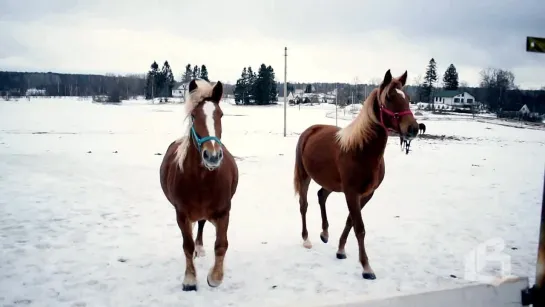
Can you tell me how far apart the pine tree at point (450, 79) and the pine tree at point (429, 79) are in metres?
2.71

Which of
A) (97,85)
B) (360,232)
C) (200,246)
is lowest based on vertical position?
(200,246)

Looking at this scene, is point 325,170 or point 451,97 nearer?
point 325,170

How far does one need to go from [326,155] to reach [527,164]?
10929 millimetres

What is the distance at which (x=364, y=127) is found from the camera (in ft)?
13.5

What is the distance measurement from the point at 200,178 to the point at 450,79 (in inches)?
2742

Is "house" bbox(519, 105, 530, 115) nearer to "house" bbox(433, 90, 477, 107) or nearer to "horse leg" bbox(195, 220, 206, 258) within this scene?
"horse leg" bbox(195, 220, 206, 258)

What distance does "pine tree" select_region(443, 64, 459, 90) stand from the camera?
2495 inches

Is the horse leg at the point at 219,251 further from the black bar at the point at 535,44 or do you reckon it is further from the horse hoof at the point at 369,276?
the black bar at the point at 535,44

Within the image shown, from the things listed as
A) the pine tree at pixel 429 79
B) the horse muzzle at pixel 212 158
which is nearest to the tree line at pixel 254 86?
the pine tree at pixel 429 79

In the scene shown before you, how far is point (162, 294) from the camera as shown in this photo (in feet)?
11.7

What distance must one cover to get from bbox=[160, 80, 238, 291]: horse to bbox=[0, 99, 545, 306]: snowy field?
0.39 m

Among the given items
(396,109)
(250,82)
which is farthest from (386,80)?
(250,82)

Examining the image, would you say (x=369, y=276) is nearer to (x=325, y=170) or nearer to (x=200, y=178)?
(x=325, y=170)

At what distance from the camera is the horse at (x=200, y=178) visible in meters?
3.26
